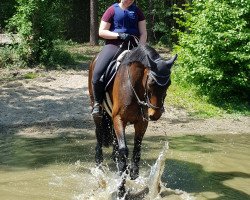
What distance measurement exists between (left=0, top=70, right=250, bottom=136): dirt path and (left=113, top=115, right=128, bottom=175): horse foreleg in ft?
12.5

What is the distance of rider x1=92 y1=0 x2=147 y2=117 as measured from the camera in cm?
668

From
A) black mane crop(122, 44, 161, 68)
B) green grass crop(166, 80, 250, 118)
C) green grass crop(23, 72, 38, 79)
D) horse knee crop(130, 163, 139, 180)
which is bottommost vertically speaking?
green grass crop(166, 80, 250, 118)

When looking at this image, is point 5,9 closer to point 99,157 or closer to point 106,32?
point 99,157

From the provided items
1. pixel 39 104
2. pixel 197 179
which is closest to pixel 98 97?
pixel 197 179

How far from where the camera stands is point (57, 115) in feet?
38.8

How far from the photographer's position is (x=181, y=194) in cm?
661

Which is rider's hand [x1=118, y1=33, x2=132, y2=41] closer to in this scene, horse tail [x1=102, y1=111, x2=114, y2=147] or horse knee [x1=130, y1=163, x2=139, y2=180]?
horse tail [x1=102, y1=111, x2=114, y2=147]

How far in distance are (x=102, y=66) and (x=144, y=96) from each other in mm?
1153

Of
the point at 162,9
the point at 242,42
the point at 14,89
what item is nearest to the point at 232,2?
the point at 242,42

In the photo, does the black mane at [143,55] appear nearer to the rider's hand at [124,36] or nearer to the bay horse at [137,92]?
the bay horse at [137,92]

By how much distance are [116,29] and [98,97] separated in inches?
43.8

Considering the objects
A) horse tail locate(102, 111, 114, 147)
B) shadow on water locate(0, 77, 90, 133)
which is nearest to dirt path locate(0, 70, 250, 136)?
shadow on water locate(0, 77, 90, 133)

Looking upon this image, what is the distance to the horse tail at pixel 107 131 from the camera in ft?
25.0

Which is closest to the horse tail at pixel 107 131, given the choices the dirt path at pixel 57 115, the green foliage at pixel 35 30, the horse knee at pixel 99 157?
the horse knee at pixel 99 157
